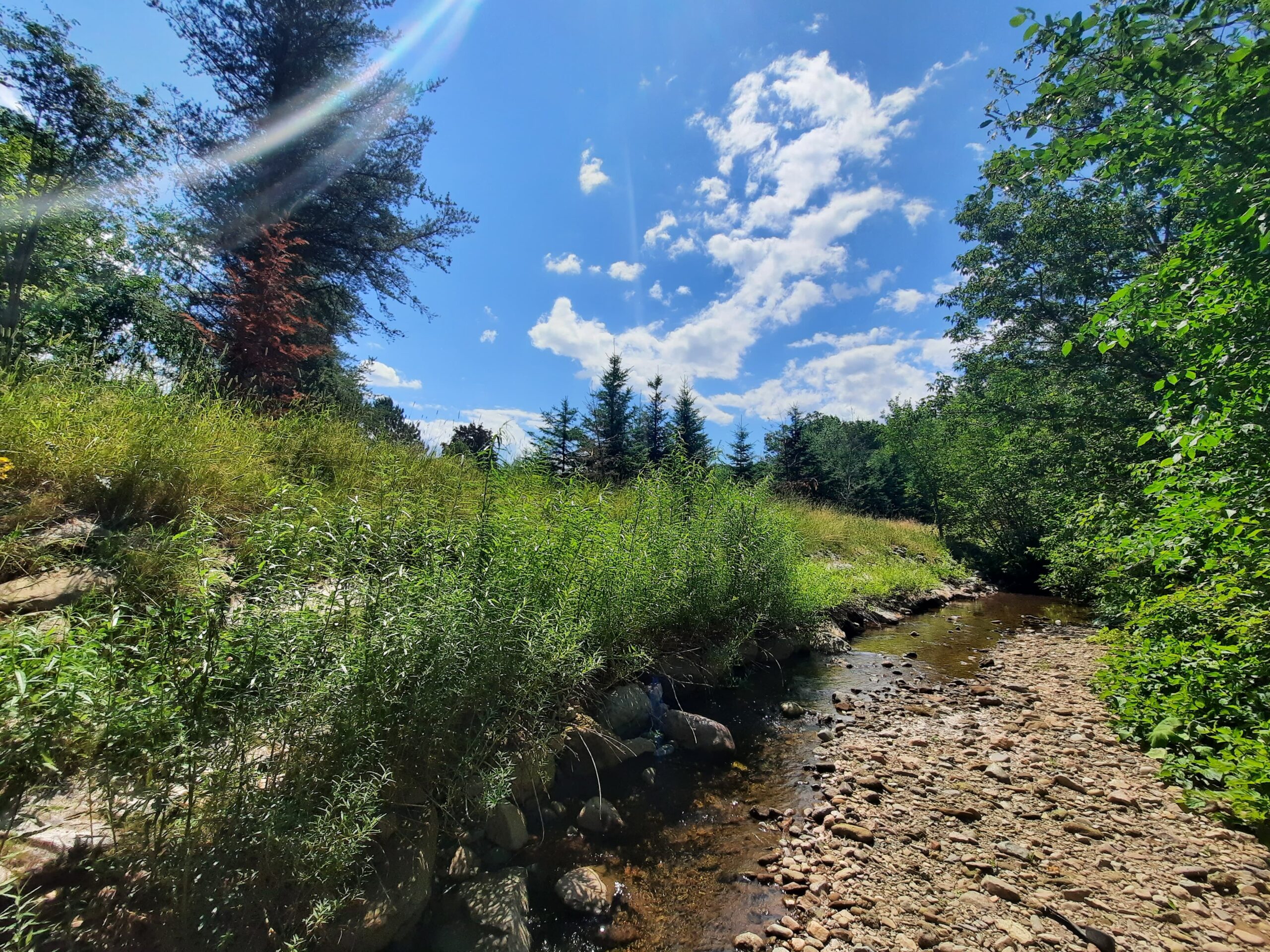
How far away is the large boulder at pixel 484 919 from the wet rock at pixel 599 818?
29.3 inches

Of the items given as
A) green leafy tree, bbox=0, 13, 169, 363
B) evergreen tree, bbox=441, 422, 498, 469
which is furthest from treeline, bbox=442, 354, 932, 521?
green leafy tree, bbox=0, 13, 169, 363

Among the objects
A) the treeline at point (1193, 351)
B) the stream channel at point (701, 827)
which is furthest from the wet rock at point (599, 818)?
the treeline at point (1193, 351)

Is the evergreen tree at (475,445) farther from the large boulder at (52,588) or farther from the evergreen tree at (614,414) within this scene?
the evergreen tree at (614,414)

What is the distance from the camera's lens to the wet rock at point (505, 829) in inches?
118

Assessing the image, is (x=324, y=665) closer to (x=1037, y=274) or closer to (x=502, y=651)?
(x=502, y=651)

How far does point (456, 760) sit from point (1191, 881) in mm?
4143

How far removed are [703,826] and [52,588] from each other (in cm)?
442

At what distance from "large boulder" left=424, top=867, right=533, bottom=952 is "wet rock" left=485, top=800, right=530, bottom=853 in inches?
13.7

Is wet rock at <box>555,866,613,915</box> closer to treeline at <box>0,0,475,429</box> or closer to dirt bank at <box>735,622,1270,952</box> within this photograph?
dirt bank at <box>735,622,1270,952</box>

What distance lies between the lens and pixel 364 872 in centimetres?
208

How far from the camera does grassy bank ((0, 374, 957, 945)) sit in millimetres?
1654

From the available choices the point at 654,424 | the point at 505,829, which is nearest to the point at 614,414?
the point at 654,424

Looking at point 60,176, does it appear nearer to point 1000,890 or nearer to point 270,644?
point 270,644

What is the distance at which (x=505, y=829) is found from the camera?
303 cm
